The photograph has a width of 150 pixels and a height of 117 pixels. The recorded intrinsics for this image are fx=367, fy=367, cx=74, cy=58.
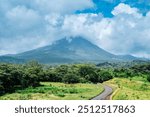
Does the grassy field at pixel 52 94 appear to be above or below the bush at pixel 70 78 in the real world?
below

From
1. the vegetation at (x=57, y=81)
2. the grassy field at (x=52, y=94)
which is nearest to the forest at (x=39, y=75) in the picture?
the vegetation at (x=57, y=81)

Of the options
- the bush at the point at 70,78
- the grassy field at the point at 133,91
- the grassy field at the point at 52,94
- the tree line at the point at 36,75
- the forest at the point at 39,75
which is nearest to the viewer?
the grassy field at the point at 133,91

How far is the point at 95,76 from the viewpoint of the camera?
2406 inches

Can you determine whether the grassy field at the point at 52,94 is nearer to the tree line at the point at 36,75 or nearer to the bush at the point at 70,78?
the tree line at the point at 36,75

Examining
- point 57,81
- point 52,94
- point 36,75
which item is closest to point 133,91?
point 52,94

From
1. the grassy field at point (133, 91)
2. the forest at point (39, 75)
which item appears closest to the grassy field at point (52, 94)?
the grassy field at point (133, 91)

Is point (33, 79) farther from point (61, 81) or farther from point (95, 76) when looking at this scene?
point (95, 76)

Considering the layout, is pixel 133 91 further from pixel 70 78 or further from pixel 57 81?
pixel 57 81

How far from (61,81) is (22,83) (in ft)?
42.8

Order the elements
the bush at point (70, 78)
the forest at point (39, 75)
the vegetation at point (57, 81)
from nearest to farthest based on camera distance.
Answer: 1. the vegetation at point (57, 81)
2. the forest at point (39, 75)
3. the bush at point (70, 78)

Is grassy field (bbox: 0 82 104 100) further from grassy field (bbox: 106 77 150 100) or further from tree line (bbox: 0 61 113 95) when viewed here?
tree line (bbox: 0 61 113 95)

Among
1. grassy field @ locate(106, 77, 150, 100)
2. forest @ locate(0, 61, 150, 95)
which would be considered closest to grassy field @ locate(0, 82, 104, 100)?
grassy field @ locate(106, 77, 150, 100)

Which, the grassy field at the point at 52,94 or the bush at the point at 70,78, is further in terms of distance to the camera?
the bush at the point at 70,78

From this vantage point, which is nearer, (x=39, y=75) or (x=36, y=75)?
(x=36, y=75)
